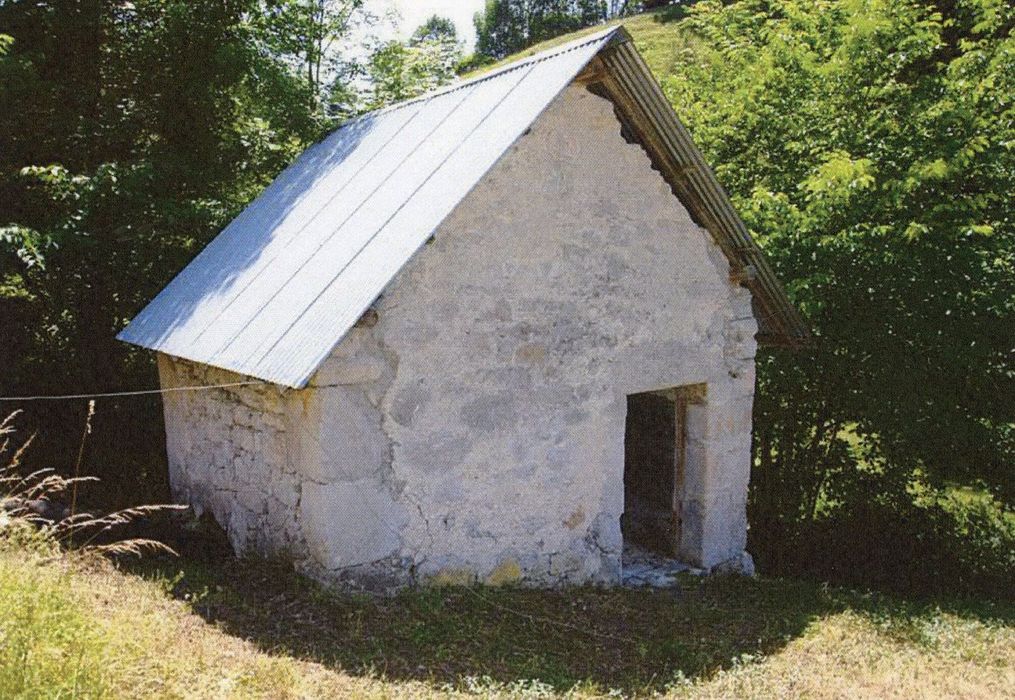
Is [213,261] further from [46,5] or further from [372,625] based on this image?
[46,5]

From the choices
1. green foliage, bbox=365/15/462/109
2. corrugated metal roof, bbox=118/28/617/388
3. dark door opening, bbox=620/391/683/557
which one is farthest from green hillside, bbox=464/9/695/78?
dark door opening, bbox=620/391/683/557

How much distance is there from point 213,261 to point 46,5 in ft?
15.4

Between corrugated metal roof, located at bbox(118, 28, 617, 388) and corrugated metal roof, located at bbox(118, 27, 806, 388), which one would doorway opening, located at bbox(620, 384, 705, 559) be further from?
corrugated metal roof, located at bbox(118, 28, 617, 388)

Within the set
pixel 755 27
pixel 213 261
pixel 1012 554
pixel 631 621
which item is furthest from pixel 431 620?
pixel 755 27

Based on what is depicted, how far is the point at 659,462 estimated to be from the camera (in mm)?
8117

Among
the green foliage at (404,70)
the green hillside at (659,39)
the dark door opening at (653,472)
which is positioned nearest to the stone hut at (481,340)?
the dark door opening at (653,472)

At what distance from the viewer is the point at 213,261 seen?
738 cm

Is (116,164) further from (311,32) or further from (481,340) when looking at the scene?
(481,340)

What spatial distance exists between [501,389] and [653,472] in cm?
292

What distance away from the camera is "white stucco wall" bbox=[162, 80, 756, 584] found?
5.42 metres

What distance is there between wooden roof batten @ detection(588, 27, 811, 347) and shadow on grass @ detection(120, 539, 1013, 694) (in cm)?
266

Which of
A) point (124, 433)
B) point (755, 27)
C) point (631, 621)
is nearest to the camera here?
point (631, 621)

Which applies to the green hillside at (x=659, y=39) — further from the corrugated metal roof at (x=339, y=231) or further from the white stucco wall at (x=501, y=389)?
the white stucco wall at (x=501, y=389)

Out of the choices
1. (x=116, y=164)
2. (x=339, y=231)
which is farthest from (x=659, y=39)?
(x=339, y=231)
